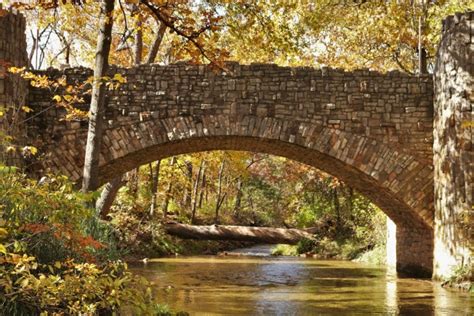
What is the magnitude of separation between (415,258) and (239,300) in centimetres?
556

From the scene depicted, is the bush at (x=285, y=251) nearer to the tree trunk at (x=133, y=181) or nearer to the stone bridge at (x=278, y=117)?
the tree trunk at (x=133, y=181)

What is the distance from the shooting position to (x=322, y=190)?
75.9ft

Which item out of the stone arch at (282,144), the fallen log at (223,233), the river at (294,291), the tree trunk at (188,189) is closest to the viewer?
the river at (294,291)

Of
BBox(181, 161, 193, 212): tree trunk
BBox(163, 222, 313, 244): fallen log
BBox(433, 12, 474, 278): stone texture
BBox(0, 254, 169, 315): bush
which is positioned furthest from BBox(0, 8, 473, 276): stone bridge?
BBox(181, 161, 193, 212): tree trunk

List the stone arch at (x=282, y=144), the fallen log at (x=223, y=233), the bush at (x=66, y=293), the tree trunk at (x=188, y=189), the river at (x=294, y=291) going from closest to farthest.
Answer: the bush at (x=66, y=293) < the river at (x=294, y=291) < the stone arch at (x=282, y=144) < the fallen log at (x=223, y=233) < the tree trunk at (x=188, y=189)

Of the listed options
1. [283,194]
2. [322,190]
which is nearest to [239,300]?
[322,190]

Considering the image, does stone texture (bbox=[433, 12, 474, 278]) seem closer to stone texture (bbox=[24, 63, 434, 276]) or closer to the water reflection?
stone texture (bbox=[24, 63, 434, 276])

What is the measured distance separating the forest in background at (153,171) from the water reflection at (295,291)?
98cm

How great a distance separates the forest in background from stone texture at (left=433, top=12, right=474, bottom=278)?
2574mm

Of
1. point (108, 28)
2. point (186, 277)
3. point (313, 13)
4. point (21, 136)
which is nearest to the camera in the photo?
point (108, 28)

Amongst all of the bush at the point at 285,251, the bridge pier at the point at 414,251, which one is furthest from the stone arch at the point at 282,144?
the bush at the point at 285,251

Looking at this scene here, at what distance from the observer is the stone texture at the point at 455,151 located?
31.4 ft

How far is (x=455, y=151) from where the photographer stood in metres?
9.82

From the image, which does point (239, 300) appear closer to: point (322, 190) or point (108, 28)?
point (108, 28)
